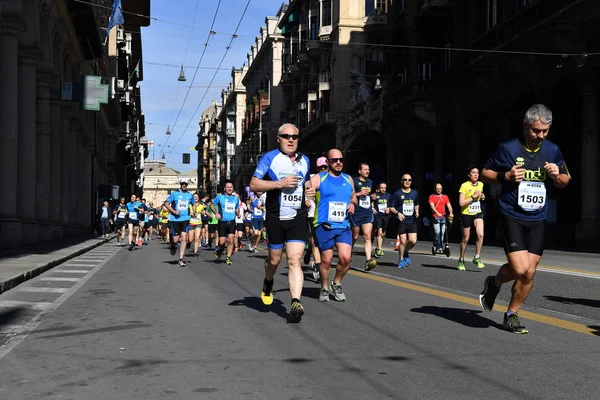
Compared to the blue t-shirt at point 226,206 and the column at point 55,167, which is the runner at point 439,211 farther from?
the column at point 55,167

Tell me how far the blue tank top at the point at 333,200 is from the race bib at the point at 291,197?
1201 mm

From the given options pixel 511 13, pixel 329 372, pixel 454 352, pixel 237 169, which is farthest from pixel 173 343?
pixel 237 169

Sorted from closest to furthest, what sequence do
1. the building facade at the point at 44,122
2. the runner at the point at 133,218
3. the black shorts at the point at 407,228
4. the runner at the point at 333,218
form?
the runner at the point at 333,218 < the black shorts at the point at 407,228 < the building facade at the point at 44,122 < the runner at the point at 133,218

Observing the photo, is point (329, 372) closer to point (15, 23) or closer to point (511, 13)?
point (15, 23)

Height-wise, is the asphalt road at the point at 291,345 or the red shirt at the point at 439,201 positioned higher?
the red shirt at the point at 439,201

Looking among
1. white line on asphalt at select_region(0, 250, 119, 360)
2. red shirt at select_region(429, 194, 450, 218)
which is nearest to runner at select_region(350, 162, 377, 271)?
red shirt at select_region(429, 194, 450, 218)

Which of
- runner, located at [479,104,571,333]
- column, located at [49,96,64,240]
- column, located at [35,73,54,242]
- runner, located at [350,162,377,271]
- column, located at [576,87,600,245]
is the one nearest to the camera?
runner, located at [479,104,571,333]

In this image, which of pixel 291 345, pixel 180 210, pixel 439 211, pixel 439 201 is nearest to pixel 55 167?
pixel 180 210

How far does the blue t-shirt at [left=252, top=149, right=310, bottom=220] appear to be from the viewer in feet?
24.9

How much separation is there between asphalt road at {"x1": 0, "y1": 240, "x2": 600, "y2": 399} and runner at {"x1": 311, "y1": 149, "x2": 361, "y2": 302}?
0.40 m

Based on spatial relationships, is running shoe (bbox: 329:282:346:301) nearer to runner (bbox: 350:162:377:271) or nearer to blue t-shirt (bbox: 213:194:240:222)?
runner (bbox: 350:162:377:271)

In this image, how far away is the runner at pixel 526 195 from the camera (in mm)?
6496

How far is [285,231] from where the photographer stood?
7609mm

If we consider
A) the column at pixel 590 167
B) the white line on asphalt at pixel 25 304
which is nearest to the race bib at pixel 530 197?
the white line on asphalt at pixel 25 304
